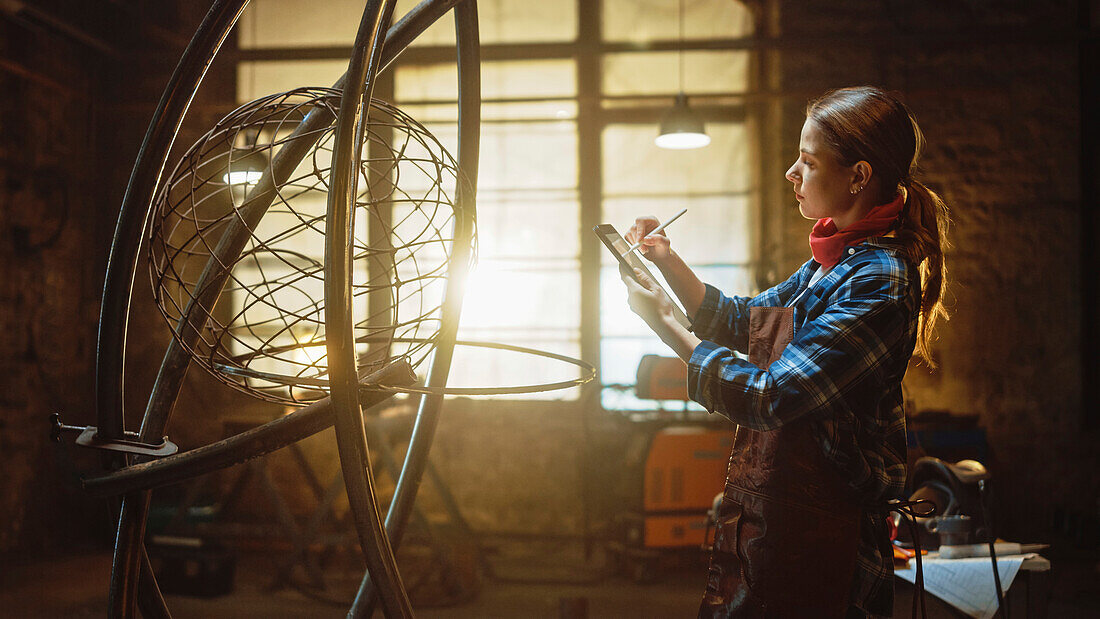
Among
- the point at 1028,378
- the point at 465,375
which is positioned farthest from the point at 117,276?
the point at 1028,378

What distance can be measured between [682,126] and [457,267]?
3.89 metres

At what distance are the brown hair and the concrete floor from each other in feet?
9.36

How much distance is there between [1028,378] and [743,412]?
193 inches

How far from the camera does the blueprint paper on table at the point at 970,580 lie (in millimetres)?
2082

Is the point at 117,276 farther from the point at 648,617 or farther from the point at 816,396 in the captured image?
the point at 648,617

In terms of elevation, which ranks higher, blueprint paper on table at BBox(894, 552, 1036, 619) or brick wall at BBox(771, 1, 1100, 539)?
brick wall at BBox(771, 1, 1100, 539)

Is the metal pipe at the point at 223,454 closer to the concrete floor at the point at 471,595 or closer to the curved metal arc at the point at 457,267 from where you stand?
the curved metal arc at the point at 457,267

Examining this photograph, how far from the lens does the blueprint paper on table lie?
208cm

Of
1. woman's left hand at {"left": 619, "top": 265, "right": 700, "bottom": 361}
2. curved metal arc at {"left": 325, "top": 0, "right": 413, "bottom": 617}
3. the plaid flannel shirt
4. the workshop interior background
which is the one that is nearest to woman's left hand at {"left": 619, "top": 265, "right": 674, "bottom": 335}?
woman's left hand at {"left": 619, "top": 265, "right": 700, "bottom": 361}

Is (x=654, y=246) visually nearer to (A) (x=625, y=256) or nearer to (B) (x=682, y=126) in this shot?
(A) (x=625, y=256)

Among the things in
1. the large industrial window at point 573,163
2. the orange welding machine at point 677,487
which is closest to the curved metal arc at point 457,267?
the orange welding machine at point 677,487

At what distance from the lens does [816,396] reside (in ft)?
3.83

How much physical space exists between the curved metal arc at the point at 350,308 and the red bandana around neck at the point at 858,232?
2.72 feet

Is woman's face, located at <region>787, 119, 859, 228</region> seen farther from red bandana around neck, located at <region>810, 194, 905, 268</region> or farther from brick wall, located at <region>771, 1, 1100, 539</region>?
brick wall, located at <region>771, 1, 1100, 539</region>
